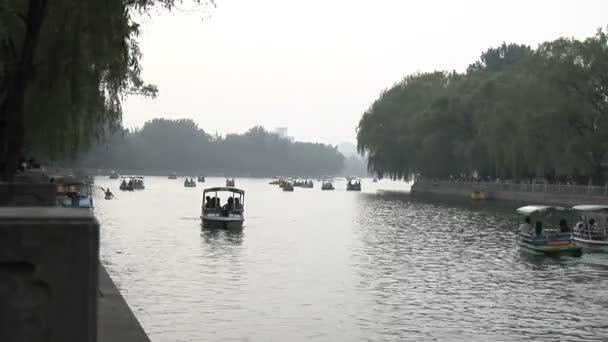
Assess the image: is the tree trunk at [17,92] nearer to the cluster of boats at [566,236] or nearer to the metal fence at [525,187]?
the cluster of boats at [566,236]

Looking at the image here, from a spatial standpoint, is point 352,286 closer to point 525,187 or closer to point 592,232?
point 592,232

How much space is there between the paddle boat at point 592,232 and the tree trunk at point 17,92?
22821 millimetres

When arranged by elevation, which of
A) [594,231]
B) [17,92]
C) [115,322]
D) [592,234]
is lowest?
[115,322]

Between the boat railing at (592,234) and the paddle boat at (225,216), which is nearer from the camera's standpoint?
the boat railing at (592,234)

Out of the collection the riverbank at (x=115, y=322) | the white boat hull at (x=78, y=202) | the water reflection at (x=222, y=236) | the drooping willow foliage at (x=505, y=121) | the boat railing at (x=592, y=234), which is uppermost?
the drooping willow foliage at (x=505, y=121)

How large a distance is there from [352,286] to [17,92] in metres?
10.3

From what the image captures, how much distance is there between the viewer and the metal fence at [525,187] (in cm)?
5804

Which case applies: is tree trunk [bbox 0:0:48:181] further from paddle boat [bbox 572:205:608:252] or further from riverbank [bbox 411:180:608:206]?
riverbank [bbox 411:180:608:206]

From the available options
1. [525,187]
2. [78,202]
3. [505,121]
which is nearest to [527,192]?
[525,187]

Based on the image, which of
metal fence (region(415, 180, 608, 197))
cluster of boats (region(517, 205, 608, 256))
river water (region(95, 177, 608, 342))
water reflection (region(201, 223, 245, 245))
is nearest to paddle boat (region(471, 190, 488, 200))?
metal fence (region(415, 180, 608, 197))

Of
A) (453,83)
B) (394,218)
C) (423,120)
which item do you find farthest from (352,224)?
(453,83)

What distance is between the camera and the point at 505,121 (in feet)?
218

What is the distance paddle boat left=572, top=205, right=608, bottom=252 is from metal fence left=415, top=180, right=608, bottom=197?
24185mm

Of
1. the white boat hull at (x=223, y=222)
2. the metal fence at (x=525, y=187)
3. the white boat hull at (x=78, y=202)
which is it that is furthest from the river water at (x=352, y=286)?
the metal fence at (x=525, y=187)
